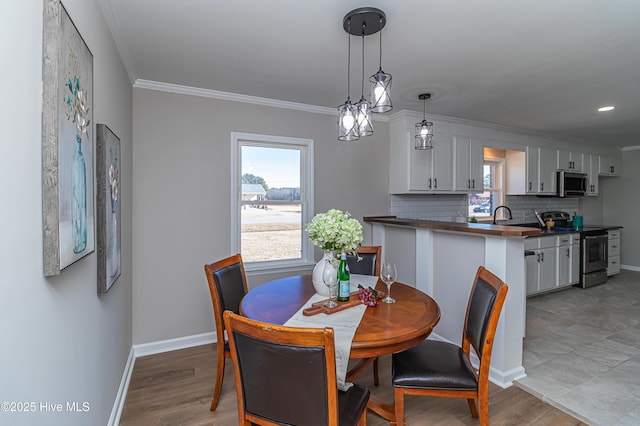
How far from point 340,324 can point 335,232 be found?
544mm

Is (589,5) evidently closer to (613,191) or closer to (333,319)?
(333,319)

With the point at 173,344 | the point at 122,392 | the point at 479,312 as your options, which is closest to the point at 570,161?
the point at 479,312

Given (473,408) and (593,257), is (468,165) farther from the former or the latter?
(473,408)

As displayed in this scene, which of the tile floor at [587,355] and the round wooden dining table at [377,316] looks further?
the tile floor at [587,355]

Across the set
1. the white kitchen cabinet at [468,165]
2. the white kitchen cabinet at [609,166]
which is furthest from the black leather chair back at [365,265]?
the white kitchen cabinet at [609,166]

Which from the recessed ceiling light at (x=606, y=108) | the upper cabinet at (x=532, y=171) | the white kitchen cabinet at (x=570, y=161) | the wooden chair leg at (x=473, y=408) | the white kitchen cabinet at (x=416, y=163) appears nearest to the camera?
the wooden chair leg at (x=473, y=408)

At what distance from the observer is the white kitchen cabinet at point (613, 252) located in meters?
5.64

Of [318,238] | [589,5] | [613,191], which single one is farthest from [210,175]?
[613,191]

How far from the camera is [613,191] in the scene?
256 inches

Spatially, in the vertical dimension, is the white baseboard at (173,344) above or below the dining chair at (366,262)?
below

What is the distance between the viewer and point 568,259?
483cm

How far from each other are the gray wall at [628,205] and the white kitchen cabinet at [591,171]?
102 centimetres

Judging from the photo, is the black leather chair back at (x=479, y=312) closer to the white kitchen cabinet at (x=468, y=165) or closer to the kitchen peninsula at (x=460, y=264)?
the kitchen peninsula at (x=460, y=264)

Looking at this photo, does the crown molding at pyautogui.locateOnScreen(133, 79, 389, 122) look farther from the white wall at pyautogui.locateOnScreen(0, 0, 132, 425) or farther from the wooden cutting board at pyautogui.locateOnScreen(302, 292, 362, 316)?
the wooden cutting board at pyautogui.locateOnScreen(302, 292, 362, 316)
